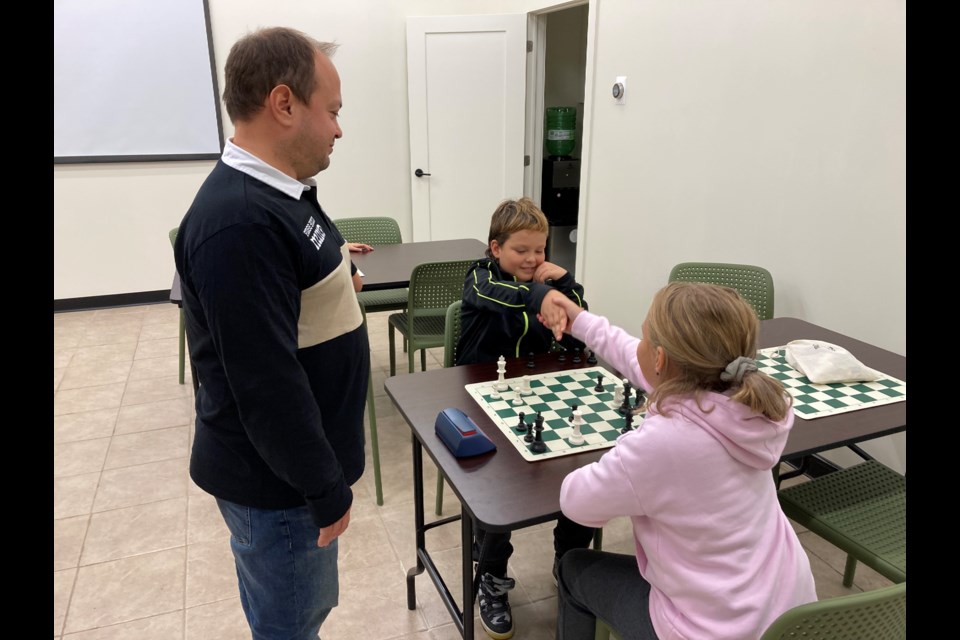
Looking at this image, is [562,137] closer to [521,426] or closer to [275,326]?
[521,426]

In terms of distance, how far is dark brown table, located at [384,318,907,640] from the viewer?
138 centimetres

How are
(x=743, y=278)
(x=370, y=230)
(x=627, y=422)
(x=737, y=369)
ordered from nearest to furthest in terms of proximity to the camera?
(x=737, y=369)
(x=627, y=422)
(x=743, y=278)
(x=370, y=230)

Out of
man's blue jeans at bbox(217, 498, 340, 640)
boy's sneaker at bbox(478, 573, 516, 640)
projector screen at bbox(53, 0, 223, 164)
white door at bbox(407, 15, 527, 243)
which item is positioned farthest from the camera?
white door at bbox(407, 15, 527, 243)

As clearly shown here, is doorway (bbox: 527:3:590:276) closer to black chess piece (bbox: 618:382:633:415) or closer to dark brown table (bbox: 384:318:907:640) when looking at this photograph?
dark brown table (bbox: 384:318:907:640)

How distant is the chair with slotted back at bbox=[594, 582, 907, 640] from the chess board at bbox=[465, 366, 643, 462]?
1.91ft

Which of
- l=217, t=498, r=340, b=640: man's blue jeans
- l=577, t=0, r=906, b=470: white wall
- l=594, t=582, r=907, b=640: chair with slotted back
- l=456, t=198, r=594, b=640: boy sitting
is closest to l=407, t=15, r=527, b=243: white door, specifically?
l=577, t=0, r=906, b=470: white wall

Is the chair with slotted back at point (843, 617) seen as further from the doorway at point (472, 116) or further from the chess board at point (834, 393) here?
the doorway at point (472, 116)

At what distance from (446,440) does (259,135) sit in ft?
2.62

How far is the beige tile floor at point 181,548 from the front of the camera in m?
2.14

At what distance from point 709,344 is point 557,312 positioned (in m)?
0.77

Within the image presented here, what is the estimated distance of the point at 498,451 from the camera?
157 cm

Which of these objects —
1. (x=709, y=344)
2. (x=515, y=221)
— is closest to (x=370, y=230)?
(x=515, y=221)

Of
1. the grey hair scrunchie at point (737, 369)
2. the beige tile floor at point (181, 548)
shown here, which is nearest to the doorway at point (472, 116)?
the beige tile floor at point (181, 548)

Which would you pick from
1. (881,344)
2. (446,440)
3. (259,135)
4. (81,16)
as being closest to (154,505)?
(446,440)
